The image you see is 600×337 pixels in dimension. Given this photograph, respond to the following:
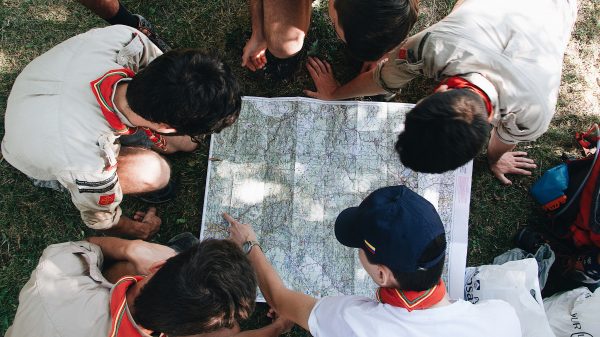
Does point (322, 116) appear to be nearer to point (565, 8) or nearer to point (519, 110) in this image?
point (519, 110)

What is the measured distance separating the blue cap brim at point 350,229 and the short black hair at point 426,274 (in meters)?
0.15

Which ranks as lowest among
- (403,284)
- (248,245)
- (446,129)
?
(248,245)

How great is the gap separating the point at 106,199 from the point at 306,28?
3.92 ft

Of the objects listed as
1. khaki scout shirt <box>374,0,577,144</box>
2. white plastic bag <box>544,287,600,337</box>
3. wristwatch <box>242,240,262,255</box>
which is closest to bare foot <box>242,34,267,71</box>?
khaki scout shirt <box>374,0,577,144</box>

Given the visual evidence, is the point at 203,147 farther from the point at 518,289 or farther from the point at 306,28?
the point at 518,289

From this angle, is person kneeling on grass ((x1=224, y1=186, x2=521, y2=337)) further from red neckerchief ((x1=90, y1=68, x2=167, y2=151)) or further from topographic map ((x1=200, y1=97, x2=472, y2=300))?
red neckerchief ((x1=90, y1=68, x2=167, y2=151))

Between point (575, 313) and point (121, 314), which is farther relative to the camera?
point (575, 313)

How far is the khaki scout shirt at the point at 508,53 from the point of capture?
5.64 feet

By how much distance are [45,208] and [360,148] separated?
5.34 feet

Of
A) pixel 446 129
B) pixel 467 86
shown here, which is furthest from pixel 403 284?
pixel 467 86

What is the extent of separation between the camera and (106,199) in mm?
1798

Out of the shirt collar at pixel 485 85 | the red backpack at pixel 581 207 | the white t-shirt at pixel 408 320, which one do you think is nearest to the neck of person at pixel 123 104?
the white t-shirt at pixel 408 320

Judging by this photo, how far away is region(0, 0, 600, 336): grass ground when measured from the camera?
237cm

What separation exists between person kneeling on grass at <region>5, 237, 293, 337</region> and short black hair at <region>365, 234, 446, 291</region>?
49cm
